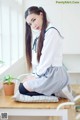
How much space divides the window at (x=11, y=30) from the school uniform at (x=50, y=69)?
1.43m

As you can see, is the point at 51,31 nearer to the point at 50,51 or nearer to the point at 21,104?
the point at 50,51

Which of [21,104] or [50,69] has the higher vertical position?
[50,69]

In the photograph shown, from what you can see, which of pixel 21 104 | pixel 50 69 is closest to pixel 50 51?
pixel 50 69

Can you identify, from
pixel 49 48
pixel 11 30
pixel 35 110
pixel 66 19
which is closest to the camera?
pixel 35 110

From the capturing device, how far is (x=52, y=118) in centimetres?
247

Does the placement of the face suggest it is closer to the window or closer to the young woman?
the young woman

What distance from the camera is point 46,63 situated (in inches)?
91.5

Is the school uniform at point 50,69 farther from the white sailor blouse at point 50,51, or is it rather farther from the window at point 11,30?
the window at point 11,30

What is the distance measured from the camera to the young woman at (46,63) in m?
2.32

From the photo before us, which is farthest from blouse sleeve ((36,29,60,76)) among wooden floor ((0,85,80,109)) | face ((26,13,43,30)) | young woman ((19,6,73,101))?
wooden floor ((0,85,80,109))

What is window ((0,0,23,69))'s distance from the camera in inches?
152

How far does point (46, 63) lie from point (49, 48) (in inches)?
4.7

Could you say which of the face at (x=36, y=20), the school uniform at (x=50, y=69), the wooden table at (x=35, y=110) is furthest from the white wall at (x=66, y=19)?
the wooden table at (x=35, y=110)

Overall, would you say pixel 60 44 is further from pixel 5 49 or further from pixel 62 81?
pixel 5 49
